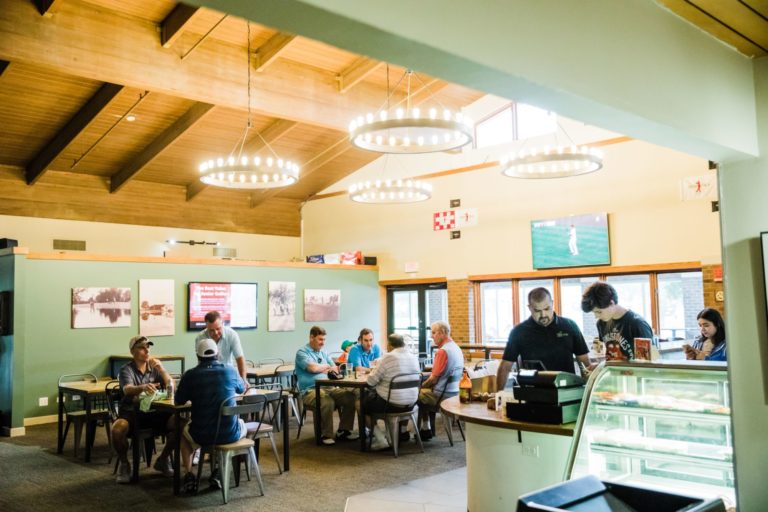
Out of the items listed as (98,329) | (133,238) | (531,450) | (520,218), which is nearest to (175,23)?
(98,329)

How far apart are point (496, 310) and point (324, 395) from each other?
526 cm

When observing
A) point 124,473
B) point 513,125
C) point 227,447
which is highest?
point 513,125

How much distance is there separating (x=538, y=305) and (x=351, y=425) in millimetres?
3934

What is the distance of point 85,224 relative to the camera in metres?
13.5

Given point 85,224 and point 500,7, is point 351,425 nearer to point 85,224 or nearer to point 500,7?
point 500,7

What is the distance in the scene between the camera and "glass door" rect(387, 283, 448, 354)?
1369cm

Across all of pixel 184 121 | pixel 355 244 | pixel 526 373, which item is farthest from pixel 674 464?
pixel 355 244

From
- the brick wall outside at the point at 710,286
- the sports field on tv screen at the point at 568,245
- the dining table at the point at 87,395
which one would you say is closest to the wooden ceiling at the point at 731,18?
the dining table at the point at 87,395

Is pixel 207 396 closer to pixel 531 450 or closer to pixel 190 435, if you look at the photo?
pixel 190 435

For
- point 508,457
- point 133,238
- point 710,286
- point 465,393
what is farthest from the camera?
point 133,238

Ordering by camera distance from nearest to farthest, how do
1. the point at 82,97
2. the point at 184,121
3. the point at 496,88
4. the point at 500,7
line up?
the point at 500,7, the point at 496,88, the point at 82,97, the point at 184,121

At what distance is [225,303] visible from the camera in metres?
12.4

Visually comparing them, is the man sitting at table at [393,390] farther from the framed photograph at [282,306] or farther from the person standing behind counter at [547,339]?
the framed photograph at [282,306]

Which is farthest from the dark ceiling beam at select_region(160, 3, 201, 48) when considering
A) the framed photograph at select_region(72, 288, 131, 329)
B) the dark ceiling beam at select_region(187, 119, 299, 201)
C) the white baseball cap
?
the white baseball cap
